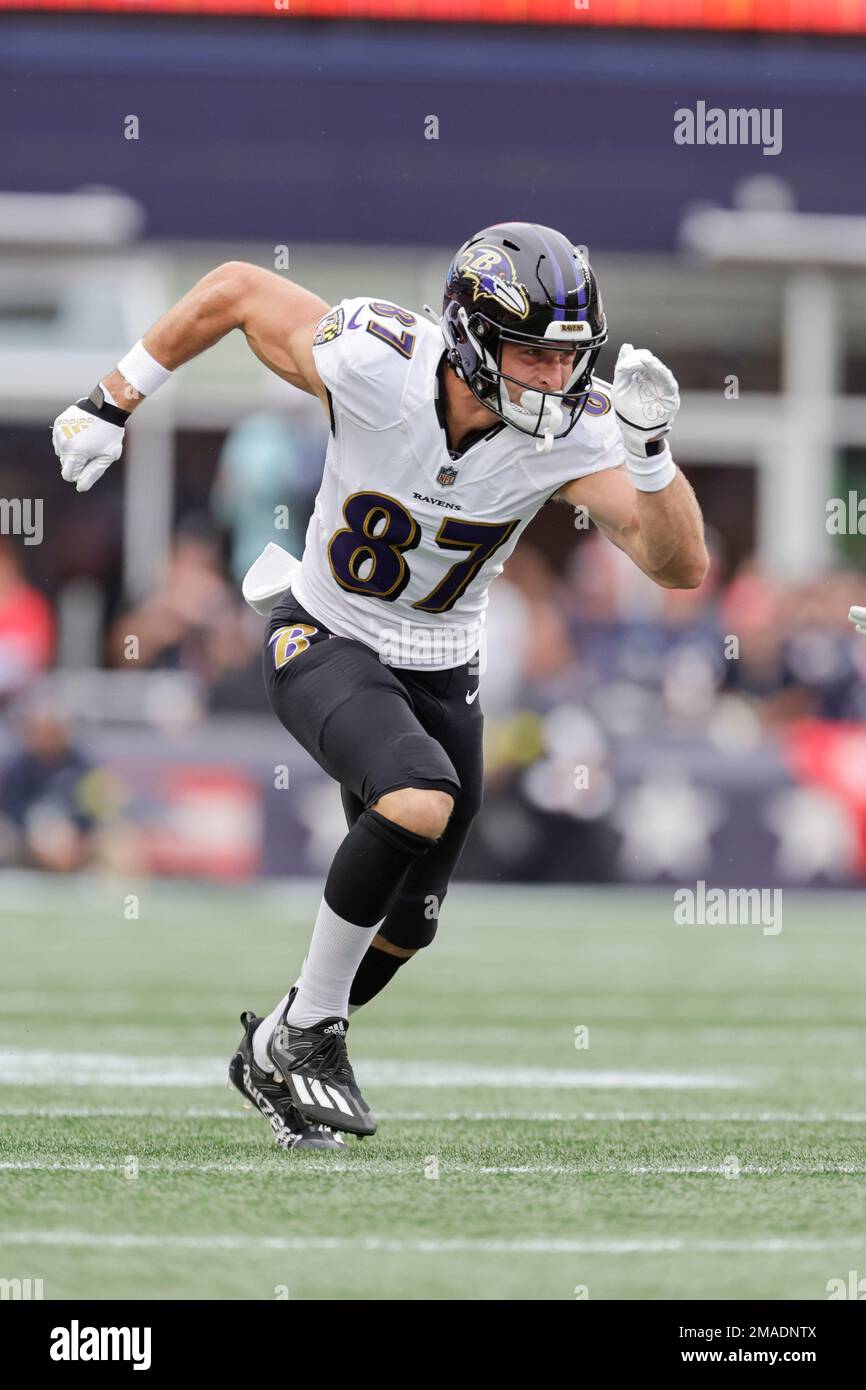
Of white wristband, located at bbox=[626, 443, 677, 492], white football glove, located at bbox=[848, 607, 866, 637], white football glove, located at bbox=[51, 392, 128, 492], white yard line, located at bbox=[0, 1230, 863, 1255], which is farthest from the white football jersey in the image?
white yard line, located at bbox=[0, 1230, 863, 1255]

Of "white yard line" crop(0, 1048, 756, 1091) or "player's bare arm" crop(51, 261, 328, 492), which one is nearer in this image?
"player's bare arm" crop(51, 261, 328, 492)

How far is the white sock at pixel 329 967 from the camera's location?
4941mm

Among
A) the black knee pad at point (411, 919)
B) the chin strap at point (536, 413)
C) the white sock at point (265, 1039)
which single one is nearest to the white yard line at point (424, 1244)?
the white sock at point (265, 1039)

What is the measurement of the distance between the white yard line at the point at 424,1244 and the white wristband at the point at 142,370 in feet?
7.02

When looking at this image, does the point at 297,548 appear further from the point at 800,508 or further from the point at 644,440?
the point at 644,440

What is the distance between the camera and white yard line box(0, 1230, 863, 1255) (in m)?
3.77

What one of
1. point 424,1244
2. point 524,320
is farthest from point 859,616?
point 424,1244

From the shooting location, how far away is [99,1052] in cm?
671

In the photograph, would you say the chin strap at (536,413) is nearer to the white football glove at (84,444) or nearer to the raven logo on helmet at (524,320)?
the raven logo on helmet at (524,320)

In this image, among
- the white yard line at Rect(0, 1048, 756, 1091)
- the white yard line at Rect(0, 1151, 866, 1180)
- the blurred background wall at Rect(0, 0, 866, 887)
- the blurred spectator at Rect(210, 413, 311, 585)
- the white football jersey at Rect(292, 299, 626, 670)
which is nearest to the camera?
the white yard line at Rect(0, 1151, 866, 1180)

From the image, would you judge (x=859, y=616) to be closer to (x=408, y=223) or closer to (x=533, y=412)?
(x=533, y=412)

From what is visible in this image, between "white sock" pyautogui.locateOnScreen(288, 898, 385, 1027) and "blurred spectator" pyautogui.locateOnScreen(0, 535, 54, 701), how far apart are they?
26.3 feet

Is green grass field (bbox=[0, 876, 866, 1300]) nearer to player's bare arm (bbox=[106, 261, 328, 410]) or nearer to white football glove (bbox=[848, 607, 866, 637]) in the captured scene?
white football glove (bbox=[848, 607, 866, 637])
